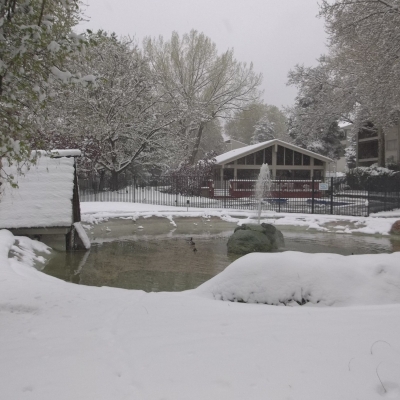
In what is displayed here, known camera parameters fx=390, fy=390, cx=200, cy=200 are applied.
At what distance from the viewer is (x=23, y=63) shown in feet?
14.3

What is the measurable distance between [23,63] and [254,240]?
25.6 ft

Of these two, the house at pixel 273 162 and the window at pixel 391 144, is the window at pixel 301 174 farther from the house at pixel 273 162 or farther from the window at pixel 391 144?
the window at pixel 391 144

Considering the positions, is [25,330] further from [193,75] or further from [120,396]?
[193,75]

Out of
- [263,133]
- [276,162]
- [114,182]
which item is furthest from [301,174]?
[263,133]

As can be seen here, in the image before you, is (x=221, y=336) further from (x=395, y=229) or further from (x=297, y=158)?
(x=297, y=158)

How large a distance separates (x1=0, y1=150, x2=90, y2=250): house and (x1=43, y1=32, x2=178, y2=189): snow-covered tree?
14.1 meters

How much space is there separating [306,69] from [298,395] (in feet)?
112

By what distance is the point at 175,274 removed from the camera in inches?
328

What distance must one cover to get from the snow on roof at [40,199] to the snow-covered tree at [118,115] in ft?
46.5

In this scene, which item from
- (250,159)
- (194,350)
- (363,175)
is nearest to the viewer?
(194,350)

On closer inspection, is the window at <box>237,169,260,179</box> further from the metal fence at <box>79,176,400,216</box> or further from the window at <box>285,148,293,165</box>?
the metal fence at <box>79,176,400,216</box>

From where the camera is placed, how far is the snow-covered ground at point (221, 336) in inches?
119

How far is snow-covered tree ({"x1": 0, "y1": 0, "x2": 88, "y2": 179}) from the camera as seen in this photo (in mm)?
3965

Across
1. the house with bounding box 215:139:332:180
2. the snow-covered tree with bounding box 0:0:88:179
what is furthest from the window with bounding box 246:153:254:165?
the snow-covered tree with bounding box 0:0:88:179
